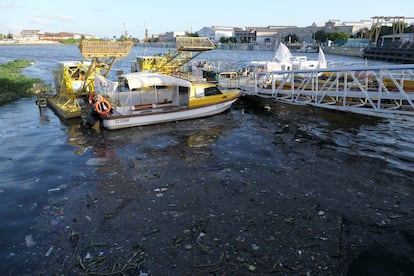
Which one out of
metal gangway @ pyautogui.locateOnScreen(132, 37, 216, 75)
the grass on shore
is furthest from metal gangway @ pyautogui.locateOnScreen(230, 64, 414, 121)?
the grass on shore

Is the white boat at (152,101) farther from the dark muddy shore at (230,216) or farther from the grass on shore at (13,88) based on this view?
the grass on shore at (13,88)

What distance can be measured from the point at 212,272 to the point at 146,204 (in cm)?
352

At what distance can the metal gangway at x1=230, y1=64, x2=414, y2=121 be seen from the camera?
47.3 ft

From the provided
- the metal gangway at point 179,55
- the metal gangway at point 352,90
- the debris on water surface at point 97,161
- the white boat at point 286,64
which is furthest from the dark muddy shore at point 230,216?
the white boat at point 286,64

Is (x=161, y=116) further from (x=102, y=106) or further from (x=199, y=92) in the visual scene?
(x=102, y=106)

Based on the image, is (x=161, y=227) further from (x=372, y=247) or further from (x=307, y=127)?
(x=307, y=127)

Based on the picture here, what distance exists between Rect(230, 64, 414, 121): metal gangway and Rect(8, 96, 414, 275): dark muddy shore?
3.79 meters

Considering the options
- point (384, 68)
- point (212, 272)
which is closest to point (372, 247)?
point (212, 272)

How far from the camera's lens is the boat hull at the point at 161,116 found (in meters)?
17.4

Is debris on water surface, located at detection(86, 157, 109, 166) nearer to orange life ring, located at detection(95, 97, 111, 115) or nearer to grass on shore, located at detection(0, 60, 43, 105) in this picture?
orange life ring, located at detection(95, 97, 111, 115)

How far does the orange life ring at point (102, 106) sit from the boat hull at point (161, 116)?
16.9 inches

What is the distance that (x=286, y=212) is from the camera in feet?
28.2

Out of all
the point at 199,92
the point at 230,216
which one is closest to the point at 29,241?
the point at 230,216

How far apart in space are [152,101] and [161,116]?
220 centimetres
